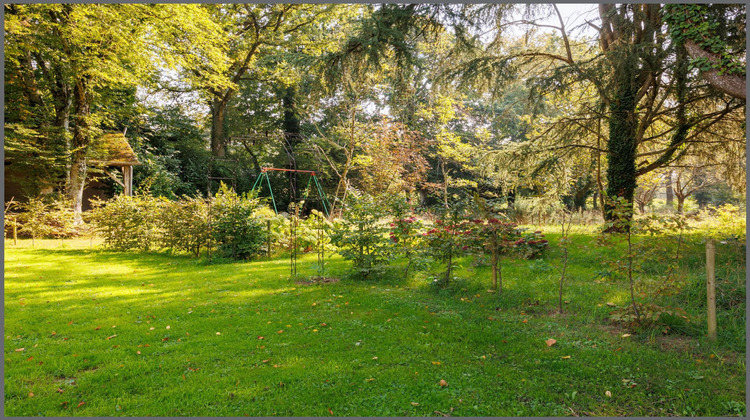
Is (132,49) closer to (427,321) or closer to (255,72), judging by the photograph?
(255,72)

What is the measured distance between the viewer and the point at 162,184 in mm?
18125

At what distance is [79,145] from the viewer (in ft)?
45.5

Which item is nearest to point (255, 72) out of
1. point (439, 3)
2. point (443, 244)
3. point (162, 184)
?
point (162, 184)

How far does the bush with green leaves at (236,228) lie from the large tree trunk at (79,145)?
780 cm

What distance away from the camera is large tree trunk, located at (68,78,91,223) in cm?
1348

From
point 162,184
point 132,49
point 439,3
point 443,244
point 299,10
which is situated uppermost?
point 299,10

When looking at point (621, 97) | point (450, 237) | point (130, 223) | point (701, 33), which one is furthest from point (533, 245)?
point (130, 223)

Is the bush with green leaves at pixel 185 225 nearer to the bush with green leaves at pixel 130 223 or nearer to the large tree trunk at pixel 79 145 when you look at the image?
the bush with green leaves at pixel 130 223

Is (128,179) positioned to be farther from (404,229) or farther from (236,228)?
(404,229)

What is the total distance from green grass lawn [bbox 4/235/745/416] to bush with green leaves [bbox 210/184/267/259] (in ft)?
8.96

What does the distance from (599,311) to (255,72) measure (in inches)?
855

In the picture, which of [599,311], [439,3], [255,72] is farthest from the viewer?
[255,72]

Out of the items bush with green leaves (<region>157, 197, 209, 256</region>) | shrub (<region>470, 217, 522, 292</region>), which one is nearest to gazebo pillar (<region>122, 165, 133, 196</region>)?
bush with green leaves (<region>157, 197, 209, 256</region>)

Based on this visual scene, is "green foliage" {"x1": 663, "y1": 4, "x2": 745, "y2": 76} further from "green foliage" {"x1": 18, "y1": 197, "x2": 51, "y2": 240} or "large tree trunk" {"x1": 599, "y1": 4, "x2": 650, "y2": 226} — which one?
"green foliage" {"x1": 18, "y1": 197, "x2": 51, "y2": 240}
